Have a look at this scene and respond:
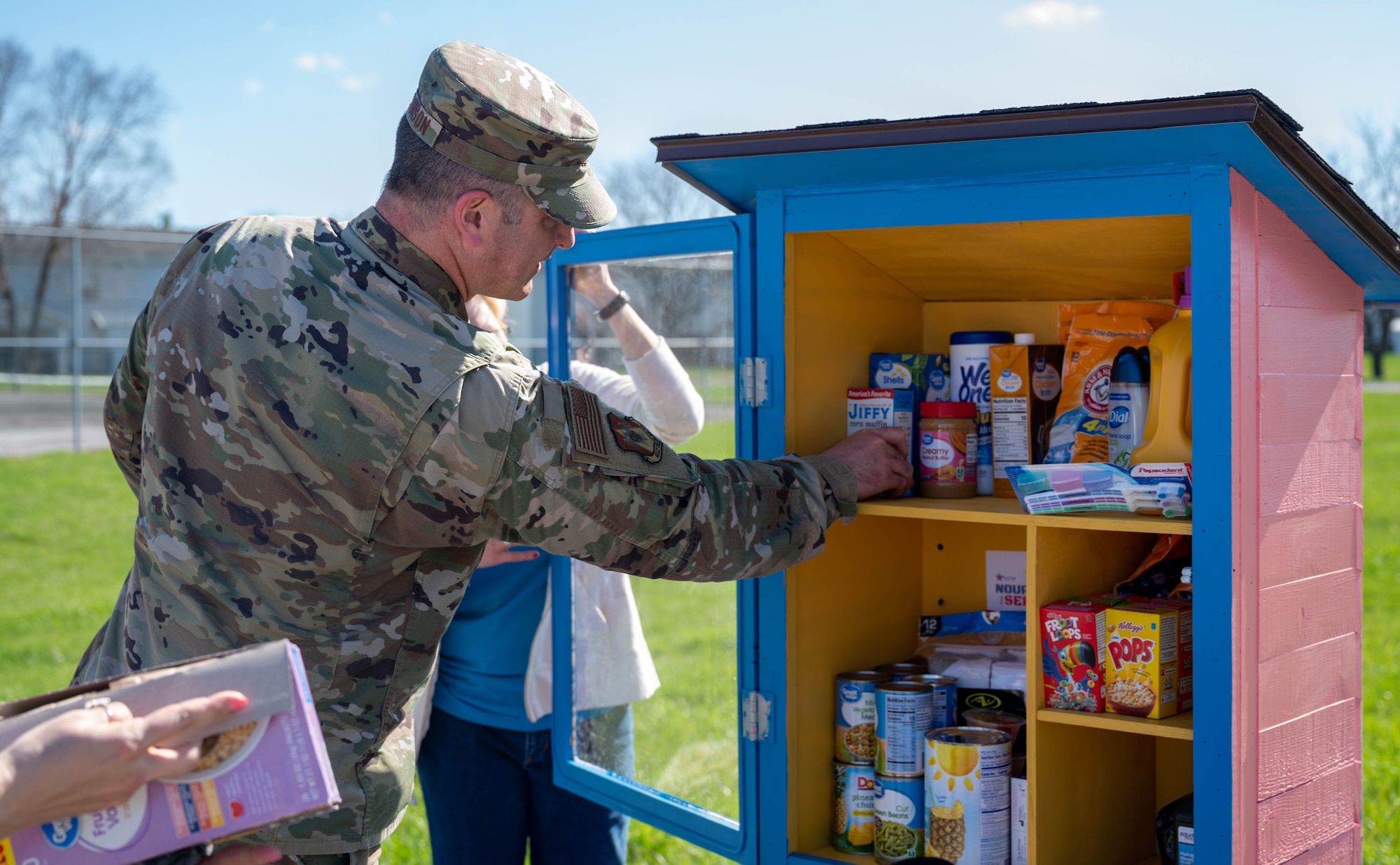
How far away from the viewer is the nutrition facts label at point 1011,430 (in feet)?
7.45

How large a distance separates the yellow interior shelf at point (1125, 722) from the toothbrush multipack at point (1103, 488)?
332 millimetres

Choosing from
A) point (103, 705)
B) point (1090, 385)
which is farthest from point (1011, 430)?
point (103, 705)

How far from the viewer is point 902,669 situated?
2.42 m

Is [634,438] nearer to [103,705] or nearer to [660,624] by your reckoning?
[103,705]

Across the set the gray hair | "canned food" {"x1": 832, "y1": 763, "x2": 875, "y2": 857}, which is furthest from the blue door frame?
the gray hair

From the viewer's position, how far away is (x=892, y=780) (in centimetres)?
223

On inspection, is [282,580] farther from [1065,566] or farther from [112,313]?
[112,313]

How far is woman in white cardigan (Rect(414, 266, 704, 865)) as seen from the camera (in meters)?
2.81

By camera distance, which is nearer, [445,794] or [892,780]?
[892,780]

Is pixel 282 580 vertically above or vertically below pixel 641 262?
below

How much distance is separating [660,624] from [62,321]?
1902 centimetres

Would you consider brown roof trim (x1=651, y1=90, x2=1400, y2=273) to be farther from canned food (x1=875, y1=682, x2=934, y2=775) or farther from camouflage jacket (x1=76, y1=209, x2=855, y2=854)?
canned food (x1=875, y1=682, x2=934, y2=775)

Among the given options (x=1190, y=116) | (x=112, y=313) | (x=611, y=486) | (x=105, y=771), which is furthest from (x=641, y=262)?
(x=112, y=313)

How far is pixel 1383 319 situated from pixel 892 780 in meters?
24.3
